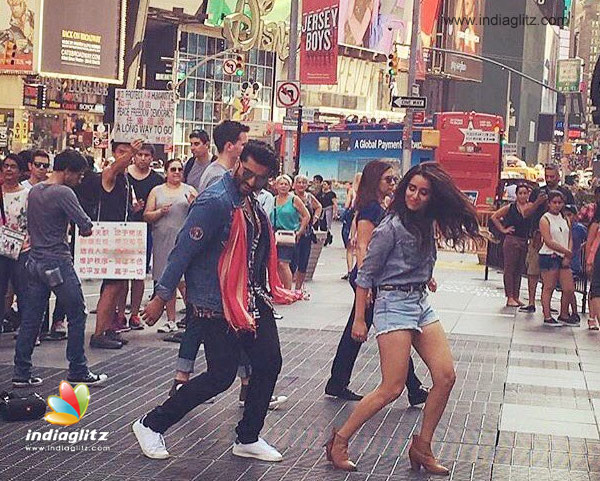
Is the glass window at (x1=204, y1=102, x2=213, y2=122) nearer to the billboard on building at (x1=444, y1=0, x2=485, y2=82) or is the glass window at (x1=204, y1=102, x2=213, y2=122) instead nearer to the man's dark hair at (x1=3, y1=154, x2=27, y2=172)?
the billboard on building at (x1=444, y1=0, x2=485, y2=82)

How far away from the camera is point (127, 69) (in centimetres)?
5316

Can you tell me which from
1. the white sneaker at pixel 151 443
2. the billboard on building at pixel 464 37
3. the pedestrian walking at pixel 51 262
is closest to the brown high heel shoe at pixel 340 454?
the white sneaker at pixel 151 443

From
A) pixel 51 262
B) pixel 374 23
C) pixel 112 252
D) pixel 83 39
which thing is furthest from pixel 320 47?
pixel 374 23

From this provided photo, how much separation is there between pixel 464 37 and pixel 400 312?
3121 inches

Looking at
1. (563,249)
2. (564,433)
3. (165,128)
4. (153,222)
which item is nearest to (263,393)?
(564,433)

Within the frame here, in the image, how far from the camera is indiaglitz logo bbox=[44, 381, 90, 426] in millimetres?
7988

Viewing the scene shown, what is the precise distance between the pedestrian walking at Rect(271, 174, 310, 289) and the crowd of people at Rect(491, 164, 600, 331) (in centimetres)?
298

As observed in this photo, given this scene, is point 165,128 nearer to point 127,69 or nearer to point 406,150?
point 406,150

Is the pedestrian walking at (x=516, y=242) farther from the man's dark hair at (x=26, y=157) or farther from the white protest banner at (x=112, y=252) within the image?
the man's dark hair at (x=26, y=157)

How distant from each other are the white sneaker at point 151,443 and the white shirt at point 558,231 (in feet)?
28.9

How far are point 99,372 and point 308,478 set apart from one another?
11.4ft

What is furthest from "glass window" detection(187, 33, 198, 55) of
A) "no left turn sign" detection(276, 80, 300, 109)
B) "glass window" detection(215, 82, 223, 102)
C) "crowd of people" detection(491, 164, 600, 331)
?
"crowd of people" detection(491, 164, 600, 331)

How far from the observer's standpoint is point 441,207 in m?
7.12

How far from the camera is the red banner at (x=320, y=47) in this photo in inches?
1348
